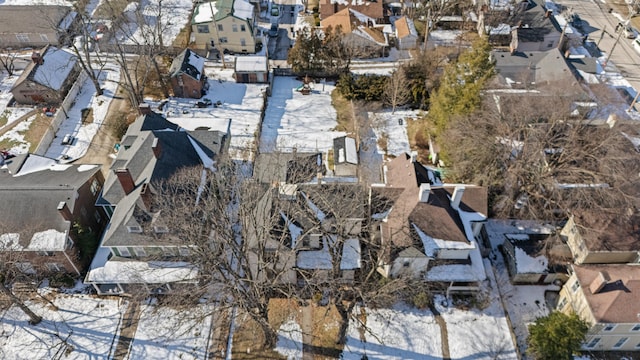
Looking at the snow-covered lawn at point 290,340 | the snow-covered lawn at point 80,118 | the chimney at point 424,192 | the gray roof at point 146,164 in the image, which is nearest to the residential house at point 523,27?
the chimney at point 424,192

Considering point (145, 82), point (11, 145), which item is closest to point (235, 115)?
point (145, 82)

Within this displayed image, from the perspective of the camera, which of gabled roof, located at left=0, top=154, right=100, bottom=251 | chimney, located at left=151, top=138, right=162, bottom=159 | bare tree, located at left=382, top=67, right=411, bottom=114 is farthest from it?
bare tree, located at left=382, top=67, right=411, bottom=114

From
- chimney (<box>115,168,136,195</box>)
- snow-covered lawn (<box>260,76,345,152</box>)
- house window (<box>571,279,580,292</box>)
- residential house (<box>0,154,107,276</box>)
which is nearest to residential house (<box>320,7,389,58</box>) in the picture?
snow-covered lawn (<box>260,76,345,152</box>)

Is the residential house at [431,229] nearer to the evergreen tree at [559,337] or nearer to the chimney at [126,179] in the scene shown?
the evergreen tree at [559,337]

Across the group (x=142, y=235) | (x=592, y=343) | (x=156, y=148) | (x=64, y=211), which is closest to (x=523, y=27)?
(x=592, y=343)

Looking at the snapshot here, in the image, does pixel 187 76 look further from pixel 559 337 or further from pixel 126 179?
pixel 559 337

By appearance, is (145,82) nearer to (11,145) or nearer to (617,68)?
(11,145)

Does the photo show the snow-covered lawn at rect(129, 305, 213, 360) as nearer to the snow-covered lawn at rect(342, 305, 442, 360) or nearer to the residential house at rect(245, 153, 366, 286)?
the residential house at rect(245, 153, 366, 286)
